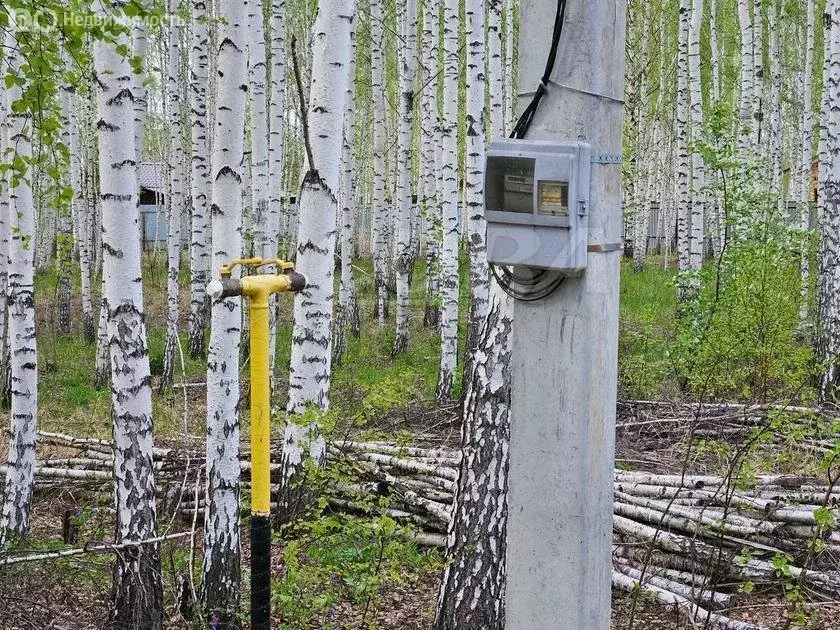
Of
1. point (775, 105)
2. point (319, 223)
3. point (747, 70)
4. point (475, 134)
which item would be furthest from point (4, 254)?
point (775, 105)

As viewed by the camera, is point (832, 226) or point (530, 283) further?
point (832, 226)

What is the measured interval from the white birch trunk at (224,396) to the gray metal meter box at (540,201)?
3347 mm

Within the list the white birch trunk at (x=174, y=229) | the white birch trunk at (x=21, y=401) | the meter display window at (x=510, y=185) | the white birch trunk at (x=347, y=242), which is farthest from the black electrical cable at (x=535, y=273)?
the white birch trunk at (x=347, y=242)

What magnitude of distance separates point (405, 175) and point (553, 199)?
13.5 meters

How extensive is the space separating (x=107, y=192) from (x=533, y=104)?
11.1 feet

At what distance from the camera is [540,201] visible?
2.12 m

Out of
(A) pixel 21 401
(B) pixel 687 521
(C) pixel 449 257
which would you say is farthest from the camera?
(C) pixel 449 257

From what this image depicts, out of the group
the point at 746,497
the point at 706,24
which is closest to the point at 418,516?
the point at 746,497

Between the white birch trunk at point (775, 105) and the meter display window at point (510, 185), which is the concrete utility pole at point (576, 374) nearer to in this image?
the meter display window at point (510, 185)

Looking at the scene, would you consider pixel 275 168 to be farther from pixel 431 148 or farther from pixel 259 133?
pixel 431 148

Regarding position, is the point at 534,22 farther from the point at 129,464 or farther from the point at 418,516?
the point at 418,516

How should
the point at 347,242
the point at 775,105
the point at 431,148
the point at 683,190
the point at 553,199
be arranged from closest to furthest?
the point at 553,199
the point at 347,242
the point at 431,148
the point at 683,190
the point at 775,105

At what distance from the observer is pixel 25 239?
257 inches

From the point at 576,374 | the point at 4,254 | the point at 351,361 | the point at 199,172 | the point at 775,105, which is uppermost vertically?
the point at 775,105
